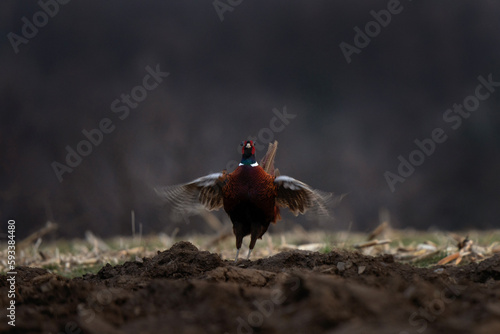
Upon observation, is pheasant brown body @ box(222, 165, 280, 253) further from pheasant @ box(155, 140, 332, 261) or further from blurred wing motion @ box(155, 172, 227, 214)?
blurred wing motion @ box(155, 172, 227, 214)

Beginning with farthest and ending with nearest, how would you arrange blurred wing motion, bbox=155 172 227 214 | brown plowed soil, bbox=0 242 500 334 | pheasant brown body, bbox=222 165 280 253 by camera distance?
blurred wing motion, bbox=155 172 227 214
pheasant brown body, bbox=222 165 280 253
brown plowed soil, bbox=0 242 500 334

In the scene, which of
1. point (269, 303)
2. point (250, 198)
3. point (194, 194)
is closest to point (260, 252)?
point (194, 194)

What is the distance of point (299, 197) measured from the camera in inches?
193

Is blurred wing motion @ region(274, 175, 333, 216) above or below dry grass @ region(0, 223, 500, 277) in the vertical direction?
above

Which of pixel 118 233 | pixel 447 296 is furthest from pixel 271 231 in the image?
pixel 447 296

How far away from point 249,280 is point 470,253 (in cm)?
315

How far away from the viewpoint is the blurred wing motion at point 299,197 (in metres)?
4.69

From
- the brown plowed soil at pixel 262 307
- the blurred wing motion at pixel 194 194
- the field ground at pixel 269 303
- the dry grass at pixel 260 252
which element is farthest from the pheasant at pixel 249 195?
the brown plowed soil at pixel 262 307

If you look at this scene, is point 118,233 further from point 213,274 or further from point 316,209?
point 213,274

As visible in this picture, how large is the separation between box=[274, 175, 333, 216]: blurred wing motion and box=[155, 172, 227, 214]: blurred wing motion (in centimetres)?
59

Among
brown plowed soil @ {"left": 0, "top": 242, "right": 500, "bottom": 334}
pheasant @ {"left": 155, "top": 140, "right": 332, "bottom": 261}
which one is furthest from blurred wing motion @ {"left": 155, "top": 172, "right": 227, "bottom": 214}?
brown plowed soil @ {"left": 0, "top": 242, "right": 500, "bottom": 334}

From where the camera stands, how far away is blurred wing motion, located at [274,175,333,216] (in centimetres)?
469

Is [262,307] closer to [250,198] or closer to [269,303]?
[269,303]

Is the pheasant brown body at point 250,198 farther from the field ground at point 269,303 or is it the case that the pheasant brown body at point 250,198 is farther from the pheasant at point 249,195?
the field ground at point 269,303
